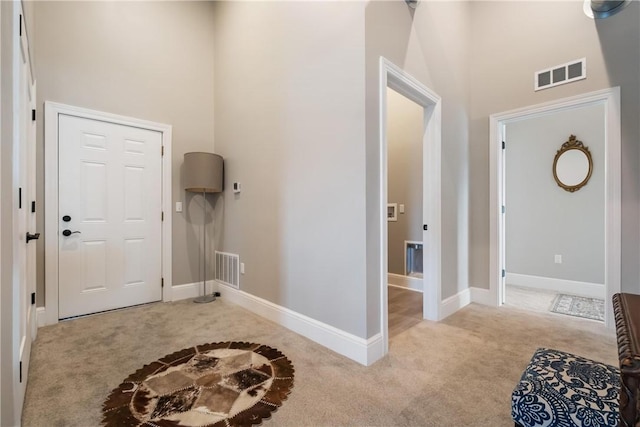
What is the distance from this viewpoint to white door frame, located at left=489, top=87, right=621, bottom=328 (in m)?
2.57

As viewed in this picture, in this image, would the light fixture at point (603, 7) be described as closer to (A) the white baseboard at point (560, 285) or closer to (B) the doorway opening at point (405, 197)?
(B) the doorway opening at point (405, 197)

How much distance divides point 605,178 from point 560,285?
74.2 inches

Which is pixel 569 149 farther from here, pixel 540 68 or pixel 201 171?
pixel 201 171

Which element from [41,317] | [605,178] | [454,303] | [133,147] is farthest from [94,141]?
[605,178]

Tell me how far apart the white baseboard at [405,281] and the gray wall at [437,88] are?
0.73 m

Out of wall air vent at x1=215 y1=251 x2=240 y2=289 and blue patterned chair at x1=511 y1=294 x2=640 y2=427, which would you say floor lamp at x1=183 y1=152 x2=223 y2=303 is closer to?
wall air vent at x1=215 y1=251 x2=240 y2=289

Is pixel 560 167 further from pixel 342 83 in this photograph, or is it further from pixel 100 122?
pixel 100 122

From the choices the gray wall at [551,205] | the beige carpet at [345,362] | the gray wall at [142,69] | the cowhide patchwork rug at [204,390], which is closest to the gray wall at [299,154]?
the beige carpet at [345,362]

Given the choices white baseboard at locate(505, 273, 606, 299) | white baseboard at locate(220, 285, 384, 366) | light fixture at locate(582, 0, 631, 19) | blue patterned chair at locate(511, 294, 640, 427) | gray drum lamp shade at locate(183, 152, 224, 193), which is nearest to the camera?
blue patterned chair at locate(511, 294, 640, 427)

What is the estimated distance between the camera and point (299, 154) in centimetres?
256

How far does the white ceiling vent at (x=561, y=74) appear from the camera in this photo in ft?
9.13

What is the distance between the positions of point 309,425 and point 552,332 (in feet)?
7.76

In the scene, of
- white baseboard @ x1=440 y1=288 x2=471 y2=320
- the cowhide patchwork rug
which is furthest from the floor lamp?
white baseboard @ x1=440 y1=288 x2=471 y2=320

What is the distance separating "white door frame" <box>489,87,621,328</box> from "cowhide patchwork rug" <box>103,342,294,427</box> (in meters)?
2.64
